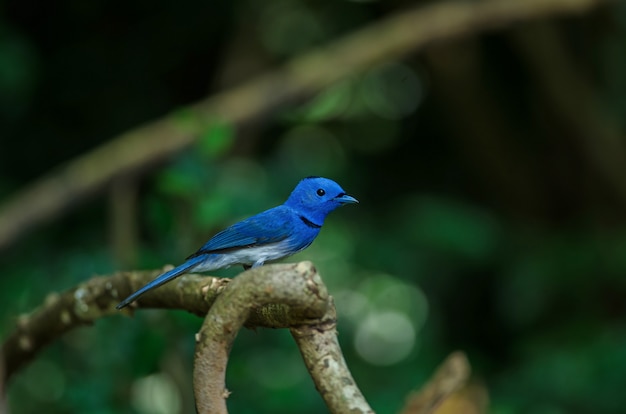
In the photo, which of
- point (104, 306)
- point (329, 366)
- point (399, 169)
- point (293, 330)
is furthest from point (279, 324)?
point (399, 169)

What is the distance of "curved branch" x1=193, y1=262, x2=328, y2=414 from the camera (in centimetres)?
148

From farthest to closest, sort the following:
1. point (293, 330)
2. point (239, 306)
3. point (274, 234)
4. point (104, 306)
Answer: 1. point (104, 306)
2. point (274, 234)
3. point (293, 330)
4. point (239, 306)

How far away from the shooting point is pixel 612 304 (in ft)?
20.8

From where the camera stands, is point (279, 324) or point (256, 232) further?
point (256, 232)

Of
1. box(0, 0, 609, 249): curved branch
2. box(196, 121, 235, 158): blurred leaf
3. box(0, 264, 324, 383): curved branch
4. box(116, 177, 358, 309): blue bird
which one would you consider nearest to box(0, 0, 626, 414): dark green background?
box(0, 0, 609, 249): curved branch

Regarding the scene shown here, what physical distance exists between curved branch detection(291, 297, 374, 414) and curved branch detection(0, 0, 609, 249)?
3.46 metres

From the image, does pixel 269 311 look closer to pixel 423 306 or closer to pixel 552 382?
pixel 552 382

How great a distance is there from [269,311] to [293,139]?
5222 mm

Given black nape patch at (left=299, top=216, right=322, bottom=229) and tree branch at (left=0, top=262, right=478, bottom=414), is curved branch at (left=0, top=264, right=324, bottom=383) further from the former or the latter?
black nape patch at (left=299, top=216, right=322, bottom=229)

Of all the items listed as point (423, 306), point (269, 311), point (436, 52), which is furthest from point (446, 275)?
point (269, 311)

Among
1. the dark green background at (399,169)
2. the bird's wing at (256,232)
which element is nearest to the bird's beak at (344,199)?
the bird's wing at (256,232)

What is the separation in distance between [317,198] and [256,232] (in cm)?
19

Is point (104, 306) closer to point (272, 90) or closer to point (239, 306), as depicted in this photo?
point (239, 306)

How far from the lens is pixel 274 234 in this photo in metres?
2.07
